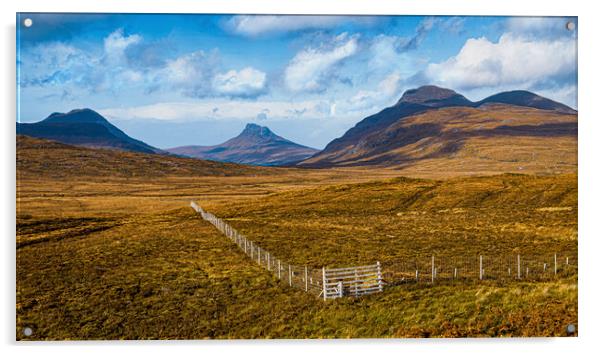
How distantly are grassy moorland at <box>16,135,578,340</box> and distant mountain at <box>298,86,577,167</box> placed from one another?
2.09 metres

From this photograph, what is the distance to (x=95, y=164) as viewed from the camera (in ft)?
74.3

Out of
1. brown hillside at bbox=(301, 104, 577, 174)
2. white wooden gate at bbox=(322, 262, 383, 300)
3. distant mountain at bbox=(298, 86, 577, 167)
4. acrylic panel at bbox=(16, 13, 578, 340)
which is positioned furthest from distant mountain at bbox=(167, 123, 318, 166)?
white wooden gate at bbox=(322, 262, 383, 300)

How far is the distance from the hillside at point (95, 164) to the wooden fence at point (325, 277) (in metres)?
6.31

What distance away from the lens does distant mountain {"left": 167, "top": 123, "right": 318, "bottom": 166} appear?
50.2 ft

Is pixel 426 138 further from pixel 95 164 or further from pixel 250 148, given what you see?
pixel 95 164

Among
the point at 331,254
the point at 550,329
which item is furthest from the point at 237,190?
the point at 550,329

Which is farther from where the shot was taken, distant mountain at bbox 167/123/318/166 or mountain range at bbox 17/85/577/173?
distant mountain at bbox 167/123/318/166

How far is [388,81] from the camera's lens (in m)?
13.3

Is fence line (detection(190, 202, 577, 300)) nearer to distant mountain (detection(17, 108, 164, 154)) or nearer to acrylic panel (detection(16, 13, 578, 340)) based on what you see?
acrylic panel (detection(16, 13, 578, 340))

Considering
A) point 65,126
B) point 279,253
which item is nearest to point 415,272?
point 279,253

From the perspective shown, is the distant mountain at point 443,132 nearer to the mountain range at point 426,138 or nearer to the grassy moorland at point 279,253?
the mountain range at point 426,138

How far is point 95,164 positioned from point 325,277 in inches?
589

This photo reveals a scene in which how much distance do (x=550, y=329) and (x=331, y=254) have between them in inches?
258
